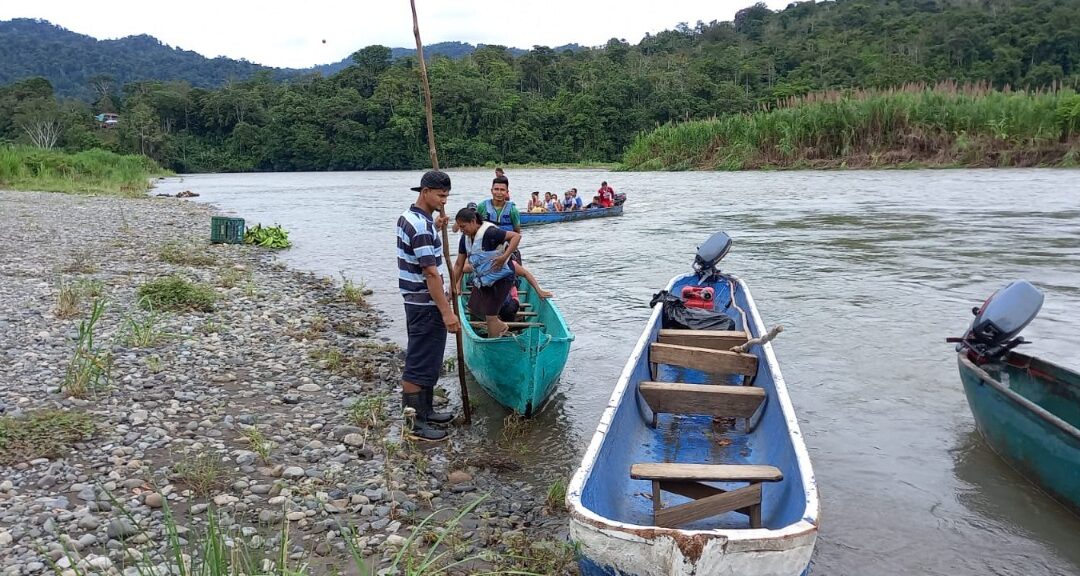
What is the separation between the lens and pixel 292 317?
884cm

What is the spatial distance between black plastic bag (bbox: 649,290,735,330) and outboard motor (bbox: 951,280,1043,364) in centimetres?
219

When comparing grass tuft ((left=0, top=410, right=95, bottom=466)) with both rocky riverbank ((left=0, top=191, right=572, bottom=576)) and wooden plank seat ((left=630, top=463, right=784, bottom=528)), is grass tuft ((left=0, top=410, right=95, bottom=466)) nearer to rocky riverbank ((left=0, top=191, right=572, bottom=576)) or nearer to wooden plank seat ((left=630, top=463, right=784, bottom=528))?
rocky riverbank ((left=0, top=191, right=572, bottom=576))

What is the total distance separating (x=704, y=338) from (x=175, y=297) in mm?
6002

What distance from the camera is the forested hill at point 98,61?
149 meters

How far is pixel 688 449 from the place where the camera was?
197 inches

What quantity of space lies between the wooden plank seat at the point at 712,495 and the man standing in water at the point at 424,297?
1980 mm

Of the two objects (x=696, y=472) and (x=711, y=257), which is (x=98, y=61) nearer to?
(x=711, y=257)

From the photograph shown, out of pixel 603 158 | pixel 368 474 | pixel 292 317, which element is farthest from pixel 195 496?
pixel 603 158

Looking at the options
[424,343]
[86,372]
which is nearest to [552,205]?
[424,343]

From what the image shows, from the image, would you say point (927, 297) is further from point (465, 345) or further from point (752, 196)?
point (752, 196)

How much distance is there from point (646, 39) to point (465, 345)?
331 ft

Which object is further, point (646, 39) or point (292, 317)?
point (646, 39)

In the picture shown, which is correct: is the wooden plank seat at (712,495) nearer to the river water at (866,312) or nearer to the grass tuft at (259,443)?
the river water at (866,312)

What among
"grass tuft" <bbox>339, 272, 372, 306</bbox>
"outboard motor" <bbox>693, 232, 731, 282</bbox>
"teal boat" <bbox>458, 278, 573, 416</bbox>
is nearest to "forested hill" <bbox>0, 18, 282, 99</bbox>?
"grass tuft" <bbox>339, 272, 372, 306</bbox>
